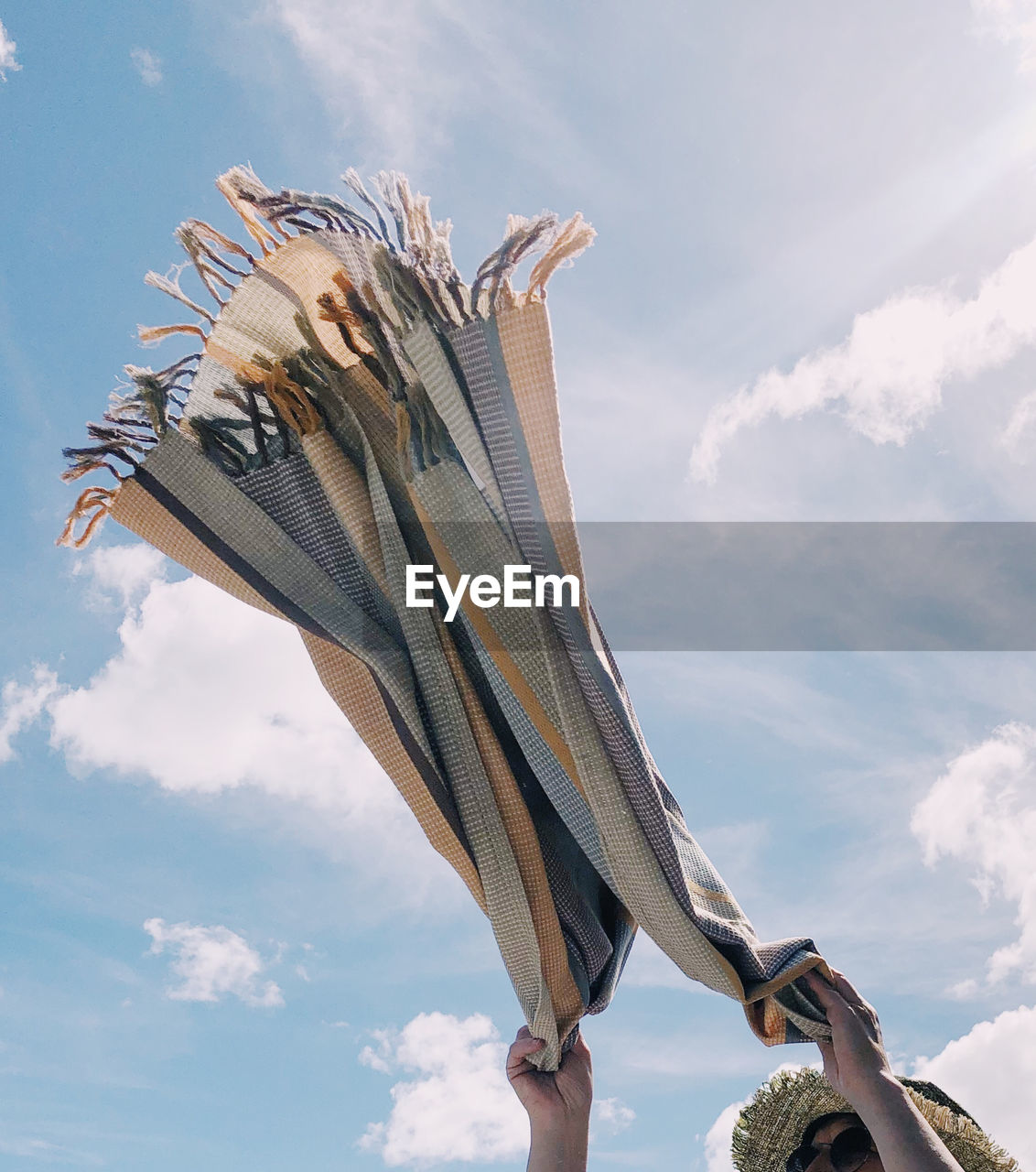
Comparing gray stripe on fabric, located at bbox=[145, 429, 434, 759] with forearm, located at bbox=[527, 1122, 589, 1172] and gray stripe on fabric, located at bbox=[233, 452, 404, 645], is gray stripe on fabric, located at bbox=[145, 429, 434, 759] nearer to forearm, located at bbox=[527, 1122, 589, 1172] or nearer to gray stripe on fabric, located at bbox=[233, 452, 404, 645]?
gray stripe on fabric, located at bbox=[233, 452, 404, 645]

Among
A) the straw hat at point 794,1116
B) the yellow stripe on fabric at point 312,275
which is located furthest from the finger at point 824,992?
the yellow stripe on fabric at point 312,275

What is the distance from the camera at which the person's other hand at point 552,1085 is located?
6.52 feet

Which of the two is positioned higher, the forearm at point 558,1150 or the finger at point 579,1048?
the finger at point 579,1048

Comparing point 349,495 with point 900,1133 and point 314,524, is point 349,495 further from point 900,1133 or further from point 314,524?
point 900,1133

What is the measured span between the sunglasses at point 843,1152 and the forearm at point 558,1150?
48 cm

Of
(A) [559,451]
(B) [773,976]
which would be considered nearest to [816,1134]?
(B) [773,976]

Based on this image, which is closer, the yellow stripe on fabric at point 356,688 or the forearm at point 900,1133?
the forearm at point 900,1133

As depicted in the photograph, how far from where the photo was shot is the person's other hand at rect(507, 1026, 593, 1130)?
6.52 feet

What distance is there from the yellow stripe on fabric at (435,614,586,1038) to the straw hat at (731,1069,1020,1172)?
598mm

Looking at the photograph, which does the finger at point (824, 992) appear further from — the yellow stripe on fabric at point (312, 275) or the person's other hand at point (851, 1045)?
the yellow stripe on fabric at point (312, 275)

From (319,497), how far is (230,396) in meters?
0.25

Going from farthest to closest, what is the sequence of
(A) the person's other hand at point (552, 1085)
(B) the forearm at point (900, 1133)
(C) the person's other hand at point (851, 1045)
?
(A) the person's other hand at point (552, 1085), (C) the person's other hand at point (851, 1045), (B) the forearm at point (900, 1133)

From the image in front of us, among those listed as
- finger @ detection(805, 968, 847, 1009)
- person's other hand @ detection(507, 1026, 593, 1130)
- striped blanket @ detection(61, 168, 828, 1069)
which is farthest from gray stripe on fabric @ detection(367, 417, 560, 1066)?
finger @ detection(805, 968, 847, 1009)

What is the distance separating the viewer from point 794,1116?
7.02 feet
